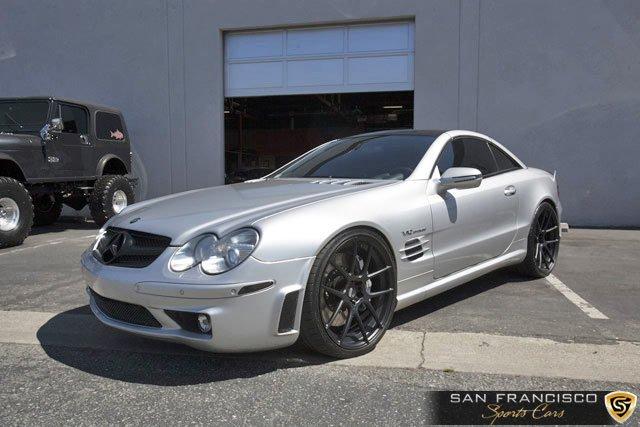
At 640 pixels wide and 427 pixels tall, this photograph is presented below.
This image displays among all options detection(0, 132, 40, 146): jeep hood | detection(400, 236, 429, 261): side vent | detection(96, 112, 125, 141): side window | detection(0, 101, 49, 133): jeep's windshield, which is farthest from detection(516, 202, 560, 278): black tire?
detection(96, 112, 125, 141): side window

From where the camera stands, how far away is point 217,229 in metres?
2.79

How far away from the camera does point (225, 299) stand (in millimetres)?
2658

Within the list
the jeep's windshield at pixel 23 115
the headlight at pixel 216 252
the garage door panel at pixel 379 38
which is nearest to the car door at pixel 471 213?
the headlight at pixel 216 252

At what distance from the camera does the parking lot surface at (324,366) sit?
257 centimetres

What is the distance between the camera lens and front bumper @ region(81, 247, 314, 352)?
2.66 metres

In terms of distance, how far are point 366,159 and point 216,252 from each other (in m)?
1.77

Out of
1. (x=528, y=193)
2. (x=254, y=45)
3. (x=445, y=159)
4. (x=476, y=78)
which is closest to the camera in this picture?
(x=445, y=159)

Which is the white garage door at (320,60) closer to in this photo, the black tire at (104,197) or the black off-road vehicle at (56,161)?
the black off-road vehicle at (56,161)

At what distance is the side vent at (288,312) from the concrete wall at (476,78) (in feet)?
25.5

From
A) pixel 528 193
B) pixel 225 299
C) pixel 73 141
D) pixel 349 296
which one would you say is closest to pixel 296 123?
pixel 73 141

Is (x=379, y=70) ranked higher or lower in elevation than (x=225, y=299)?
higher

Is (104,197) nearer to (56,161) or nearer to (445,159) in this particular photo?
(56,161)

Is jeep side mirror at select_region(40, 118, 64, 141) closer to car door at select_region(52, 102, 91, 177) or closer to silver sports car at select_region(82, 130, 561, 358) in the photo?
car door at select_region(52, 102, 91, 177)

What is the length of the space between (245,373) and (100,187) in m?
7.03
